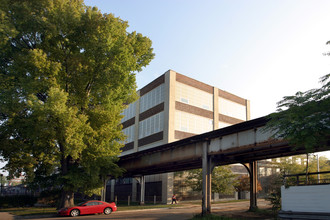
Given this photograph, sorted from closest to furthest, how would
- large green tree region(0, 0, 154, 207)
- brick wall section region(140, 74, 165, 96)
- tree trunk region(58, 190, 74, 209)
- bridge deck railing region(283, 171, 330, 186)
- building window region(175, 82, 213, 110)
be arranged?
bridge deck railing region(283, 171, 330, 186), large green tree region(0, 0, 154, 207), tree trunk region(58, 190, 74, 209), building window region(175, 82, 213, 110), brick wall section region(140, 74, 165, 96)

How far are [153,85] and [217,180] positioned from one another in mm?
20408

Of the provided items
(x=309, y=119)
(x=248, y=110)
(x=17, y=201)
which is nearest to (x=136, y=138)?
(x=17, y=201)

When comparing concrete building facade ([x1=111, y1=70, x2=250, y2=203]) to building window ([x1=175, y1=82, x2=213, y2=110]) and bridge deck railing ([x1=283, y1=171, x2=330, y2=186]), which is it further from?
bridge deck railing ([x1=283, y1=171, x2=330, y2=186])

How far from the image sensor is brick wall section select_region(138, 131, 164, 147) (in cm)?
4729

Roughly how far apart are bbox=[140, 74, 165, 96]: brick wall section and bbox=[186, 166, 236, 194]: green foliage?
16381mm

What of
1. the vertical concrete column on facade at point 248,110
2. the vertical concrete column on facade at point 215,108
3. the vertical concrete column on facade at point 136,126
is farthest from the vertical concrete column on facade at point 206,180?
the vertical concrete column on facade at point 248,110

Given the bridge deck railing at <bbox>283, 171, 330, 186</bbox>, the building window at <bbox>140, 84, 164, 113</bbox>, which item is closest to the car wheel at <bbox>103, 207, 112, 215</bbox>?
the bridge deck railing at <bbox>283, 171, 330, 186</bbox>

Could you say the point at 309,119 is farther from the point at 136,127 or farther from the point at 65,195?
the point at 136,127

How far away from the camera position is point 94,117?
82.4 feet

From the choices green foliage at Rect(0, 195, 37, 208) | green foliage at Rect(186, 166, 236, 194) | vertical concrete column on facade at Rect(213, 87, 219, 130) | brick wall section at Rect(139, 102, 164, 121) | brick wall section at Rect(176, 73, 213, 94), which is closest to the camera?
green foliage at Rect(0, 195, 37, 208)

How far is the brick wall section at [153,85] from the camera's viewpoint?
49919 mm

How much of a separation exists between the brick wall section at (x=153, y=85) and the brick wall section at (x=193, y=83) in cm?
293

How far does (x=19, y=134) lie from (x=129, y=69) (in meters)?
11.5

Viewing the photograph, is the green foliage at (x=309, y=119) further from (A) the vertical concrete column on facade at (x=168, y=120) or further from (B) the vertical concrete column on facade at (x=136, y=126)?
(B) the vertical concrete column on facade at (x=136, y=126)
